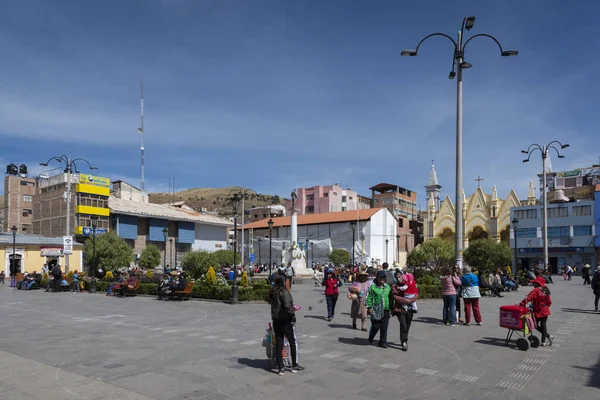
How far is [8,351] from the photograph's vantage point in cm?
945

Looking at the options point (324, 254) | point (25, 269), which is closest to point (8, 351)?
point (25, 269)

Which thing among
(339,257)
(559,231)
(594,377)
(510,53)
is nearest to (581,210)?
(559,231)

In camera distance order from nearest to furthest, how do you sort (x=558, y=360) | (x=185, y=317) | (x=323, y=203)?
(x=558, y=360)
(x=185, y=317)
(x=323, y=203)

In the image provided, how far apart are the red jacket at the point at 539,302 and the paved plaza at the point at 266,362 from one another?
75cm

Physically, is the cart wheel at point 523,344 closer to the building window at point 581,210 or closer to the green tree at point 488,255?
the green tree at point 488,255

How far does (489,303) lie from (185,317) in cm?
1199

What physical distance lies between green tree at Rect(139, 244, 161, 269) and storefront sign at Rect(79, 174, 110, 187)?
33.0 feet

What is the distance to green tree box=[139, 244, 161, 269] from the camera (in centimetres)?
5416

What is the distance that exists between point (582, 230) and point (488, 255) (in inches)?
632

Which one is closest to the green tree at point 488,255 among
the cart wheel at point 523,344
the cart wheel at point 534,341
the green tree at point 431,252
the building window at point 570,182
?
the green tree at point 431,252

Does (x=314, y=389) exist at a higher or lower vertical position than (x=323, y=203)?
lower

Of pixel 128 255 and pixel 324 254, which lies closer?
pixel 128 255

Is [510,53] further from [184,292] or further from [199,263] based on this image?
[199,263]

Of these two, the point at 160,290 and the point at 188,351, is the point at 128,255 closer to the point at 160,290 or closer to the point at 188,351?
the point at 160,290
